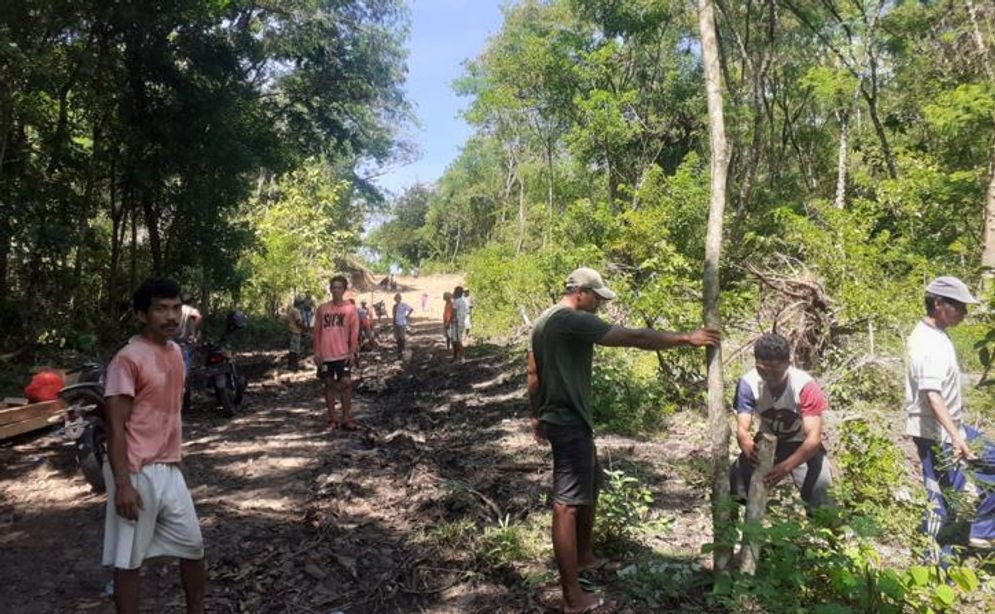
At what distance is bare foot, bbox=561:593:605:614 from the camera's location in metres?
3.25

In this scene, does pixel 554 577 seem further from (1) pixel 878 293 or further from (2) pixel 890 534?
(1) pixel 878 293

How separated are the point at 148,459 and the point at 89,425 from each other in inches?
129

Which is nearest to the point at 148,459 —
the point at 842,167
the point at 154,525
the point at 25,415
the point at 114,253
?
the point at 154,525

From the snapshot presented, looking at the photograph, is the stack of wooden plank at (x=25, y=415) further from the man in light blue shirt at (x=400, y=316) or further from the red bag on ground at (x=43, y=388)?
the man in light blue shirt at (x=400, y=316)

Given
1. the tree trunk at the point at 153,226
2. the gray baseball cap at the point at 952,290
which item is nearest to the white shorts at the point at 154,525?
the gray baseball cap at the point at 952,290

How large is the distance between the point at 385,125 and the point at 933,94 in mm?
21360

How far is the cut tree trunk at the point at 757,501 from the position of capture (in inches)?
119

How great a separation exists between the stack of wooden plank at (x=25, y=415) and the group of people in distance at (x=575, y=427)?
442 cm

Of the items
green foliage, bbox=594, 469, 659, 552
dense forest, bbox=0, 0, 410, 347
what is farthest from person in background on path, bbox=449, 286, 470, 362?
green foliage, bbox=594, 469, 659, 552

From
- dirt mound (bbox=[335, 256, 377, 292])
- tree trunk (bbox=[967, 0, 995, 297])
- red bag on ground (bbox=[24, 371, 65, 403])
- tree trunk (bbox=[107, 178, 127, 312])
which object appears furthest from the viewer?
dirt mound (bbox=[335, 256, 377, 292])

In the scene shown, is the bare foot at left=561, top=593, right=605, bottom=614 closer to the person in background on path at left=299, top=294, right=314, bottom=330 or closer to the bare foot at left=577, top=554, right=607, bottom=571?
the bare foot at left=577, top=554, right=607, bottom=571

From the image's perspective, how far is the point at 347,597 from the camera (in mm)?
3814

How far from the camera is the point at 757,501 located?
10.2ft

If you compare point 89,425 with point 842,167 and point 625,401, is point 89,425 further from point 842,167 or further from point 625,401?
point 842,167
